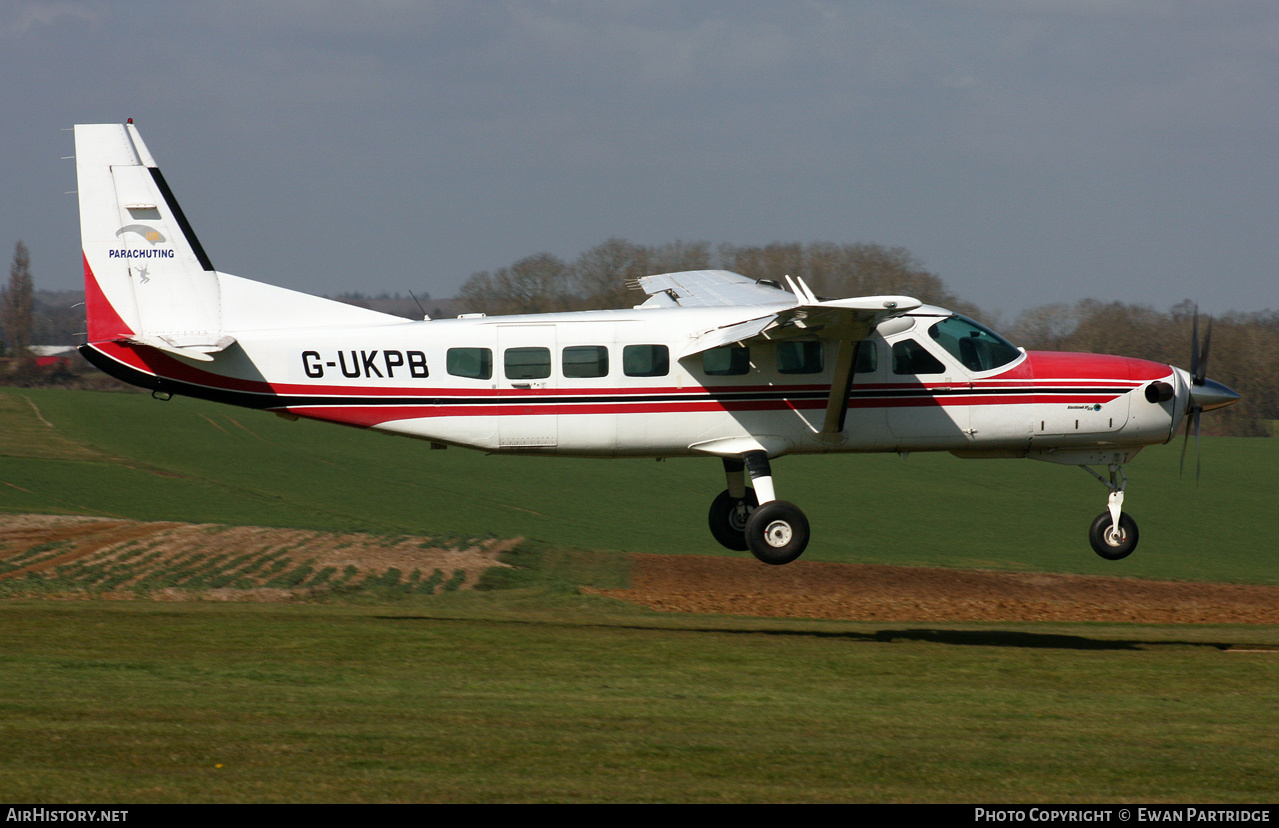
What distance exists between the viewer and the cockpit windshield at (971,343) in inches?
641

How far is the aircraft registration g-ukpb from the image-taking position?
51.0ft

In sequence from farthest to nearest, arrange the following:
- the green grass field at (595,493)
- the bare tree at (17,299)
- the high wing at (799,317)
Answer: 1. the bare tree at (17,299)
2. the green grass field at (595,493)
3. the high wing at (799,317)

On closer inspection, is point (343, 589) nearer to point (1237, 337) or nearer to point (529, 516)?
point (529, 516)

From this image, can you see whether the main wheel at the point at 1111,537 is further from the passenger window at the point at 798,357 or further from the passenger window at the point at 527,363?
the passenger window at the point at 527,363

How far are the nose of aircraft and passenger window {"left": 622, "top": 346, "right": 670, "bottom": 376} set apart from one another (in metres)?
7.68

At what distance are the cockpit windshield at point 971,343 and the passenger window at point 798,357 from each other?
175 centimetres

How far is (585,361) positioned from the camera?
51.5ft

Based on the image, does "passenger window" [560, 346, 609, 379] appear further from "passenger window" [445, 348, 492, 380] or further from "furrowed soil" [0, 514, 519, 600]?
"furrowed soil" [0, 514, 519, 600]

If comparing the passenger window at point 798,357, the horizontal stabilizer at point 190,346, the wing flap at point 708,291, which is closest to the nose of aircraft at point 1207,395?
the passenger window at point 798,357

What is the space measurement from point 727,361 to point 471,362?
11.3 ft

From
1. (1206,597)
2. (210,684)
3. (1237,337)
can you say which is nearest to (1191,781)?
(210,684)

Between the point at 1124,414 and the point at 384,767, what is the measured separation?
470 inches

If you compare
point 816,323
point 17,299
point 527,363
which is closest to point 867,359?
point 816,323
